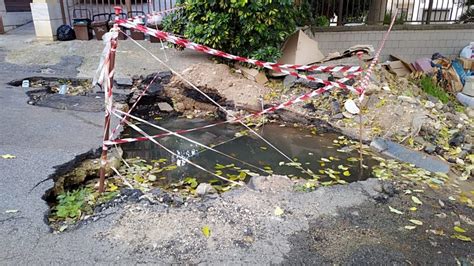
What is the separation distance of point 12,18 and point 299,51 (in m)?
9.18

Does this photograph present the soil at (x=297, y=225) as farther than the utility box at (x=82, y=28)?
No

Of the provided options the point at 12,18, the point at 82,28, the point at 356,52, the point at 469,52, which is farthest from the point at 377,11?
the point at 12,18

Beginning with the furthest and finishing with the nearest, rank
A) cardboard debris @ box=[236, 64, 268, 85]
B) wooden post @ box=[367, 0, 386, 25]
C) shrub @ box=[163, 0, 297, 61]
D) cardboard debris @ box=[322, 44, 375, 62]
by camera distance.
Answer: wooden post @ box=[367, 0, 386, 25] < cardboard debris @ box=[322, 44, 375, 62] < cardboard debris @ box=[236, 64, 268, 85] < shrub @ box=[163, 0, 297, 61]

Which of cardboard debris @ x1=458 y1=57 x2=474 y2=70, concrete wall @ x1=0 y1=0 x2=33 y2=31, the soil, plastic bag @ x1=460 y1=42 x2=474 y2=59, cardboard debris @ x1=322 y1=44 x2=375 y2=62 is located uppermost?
concrete wall @ x1=0 y1=0 x2=33 y2=31

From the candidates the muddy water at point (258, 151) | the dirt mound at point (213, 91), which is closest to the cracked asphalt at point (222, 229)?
the muddy water at point (258, 151)

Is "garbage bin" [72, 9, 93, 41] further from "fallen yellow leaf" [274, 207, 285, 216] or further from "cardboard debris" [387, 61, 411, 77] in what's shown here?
"fallen yellow leaf" [274, 207, 285, 216]

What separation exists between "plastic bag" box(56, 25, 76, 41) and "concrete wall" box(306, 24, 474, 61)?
582 cm

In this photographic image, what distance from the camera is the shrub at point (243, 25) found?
655cm

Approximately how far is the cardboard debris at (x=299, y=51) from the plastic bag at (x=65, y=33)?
17.7 ft

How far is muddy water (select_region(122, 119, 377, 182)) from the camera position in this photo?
4.37 metres

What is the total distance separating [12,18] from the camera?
36.5ft

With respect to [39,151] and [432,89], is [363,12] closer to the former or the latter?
[432,89]

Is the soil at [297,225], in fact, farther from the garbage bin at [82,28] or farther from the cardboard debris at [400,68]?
the garbage bin at [82,28]

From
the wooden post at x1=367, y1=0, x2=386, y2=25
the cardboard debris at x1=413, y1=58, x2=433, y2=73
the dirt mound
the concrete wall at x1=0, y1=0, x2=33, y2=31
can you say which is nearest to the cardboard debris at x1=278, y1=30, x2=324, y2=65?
the dirt mound
